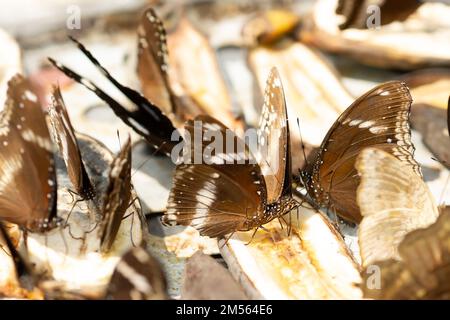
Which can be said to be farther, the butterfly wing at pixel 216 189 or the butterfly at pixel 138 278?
the butterfly wing at pixel 216 189

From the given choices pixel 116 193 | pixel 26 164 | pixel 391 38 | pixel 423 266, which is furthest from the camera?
pixel 391 38

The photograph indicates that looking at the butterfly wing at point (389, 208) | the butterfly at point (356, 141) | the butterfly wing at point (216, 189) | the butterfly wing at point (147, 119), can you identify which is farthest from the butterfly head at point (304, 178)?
the butterfly wing at point (147, 119)

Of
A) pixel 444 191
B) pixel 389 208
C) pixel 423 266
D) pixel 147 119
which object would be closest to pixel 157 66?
pixel 147 119

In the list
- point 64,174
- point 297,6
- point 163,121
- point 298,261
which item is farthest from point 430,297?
point 297,6

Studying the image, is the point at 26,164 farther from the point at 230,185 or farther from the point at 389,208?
the point at 389,208

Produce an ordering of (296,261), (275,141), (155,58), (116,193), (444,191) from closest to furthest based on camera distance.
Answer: (116,193), (296,261), (275,141), (444,191), (155,58)

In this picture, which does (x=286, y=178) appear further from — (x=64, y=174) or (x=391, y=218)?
(x=64, y=174)

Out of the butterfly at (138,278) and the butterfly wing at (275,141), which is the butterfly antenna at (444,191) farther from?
the butterfly at (138,278)
